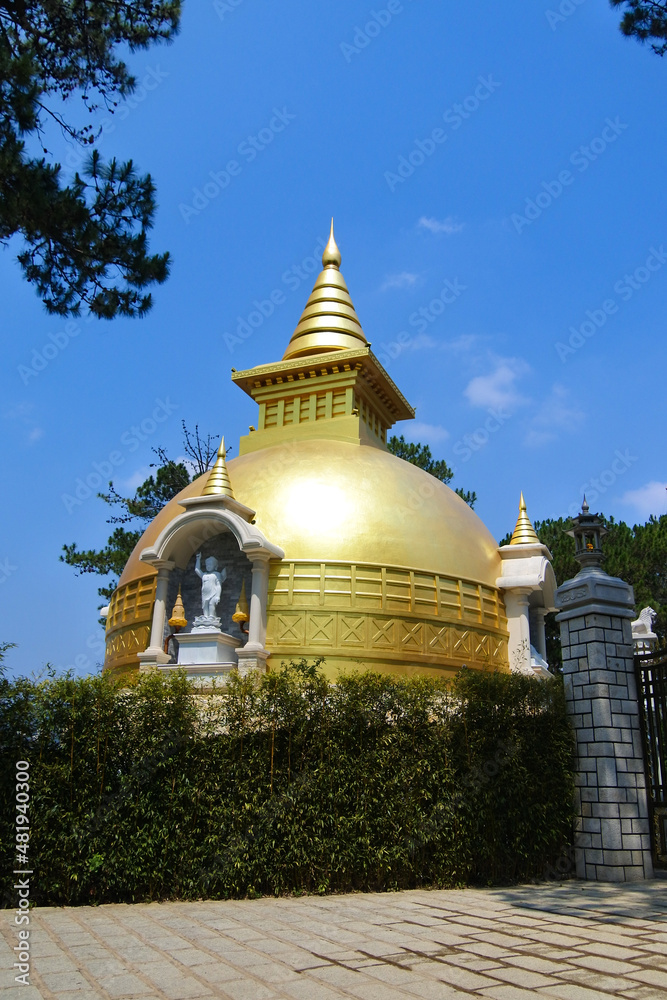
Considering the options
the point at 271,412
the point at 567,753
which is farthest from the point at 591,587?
the point at 271,412

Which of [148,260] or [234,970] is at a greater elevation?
[148,260]

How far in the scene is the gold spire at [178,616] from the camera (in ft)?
53.6

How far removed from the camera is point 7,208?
8078 millimetres

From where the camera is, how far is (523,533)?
2033 centimetres

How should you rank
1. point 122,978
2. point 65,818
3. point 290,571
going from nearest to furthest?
point 122,978, point 65,818, point 290,571

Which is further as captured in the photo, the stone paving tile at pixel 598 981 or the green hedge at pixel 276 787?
the green hedge at pixel 276 787

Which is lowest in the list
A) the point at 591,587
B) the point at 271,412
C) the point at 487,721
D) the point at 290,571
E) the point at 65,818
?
the point at 65,818

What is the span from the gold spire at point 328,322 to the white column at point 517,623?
910 centimetres

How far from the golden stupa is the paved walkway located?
7.35m

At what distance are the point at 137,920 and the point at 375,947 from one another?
8.98ft

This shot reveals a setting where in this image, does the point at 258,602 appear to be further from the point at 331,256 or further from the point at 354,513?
the point at 331,256

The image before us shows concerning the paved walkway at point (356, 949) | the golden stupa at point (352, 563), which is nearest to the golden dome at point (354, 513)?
the golden stupa at point (352, 563)

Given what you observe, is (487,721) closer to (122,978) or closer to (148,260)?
(122,978)

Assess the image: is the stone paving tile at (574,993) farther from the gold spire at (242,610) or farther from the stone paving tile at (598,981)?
the gold spire at (242,610)
